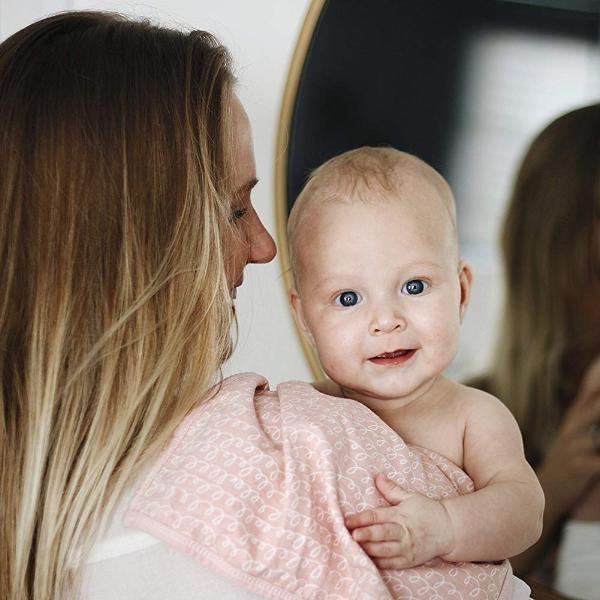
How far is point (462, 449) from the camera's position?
46.6 inches

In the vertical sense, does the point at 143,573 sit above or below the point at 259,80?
below

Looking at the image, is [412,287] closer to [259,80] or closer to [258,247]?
[258,247]

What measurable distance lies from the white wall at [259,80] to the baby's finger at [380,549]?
127 cm

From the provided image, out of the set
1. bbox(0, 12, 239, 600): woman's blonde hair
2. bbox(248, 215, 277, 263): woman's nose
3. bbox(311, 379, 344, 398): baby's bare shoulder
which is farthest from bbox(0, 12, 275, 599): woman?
bbox(311, 379, 344, 398): baby's bare shoulder

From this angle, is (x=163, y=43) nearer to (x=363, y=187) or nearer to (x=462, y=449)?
(x=363, y=187)

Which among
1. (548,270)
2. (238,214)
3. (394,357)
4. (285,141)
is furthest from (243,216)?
(285,141)

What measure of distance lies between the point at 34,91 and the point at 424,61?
1143 mm

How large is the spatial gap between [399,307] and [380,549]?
0.37 m

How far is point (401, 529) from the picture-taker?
0.91 meters

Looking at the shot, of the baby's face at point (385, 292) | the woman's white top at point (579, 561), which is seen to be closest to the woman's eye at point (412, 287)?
the baby's face at point (385, 292)

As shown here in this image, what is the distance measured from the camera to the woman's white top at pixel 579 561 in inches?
72.1

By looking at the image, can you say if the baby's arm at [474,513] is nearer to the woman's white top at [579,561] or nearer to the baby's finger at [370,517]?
the baby's finger at [370,517]

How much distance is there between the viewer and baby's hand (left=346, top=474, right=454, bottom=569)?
895 millimetres

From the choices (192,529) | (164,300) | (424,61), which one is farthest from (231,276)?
(424,61)
